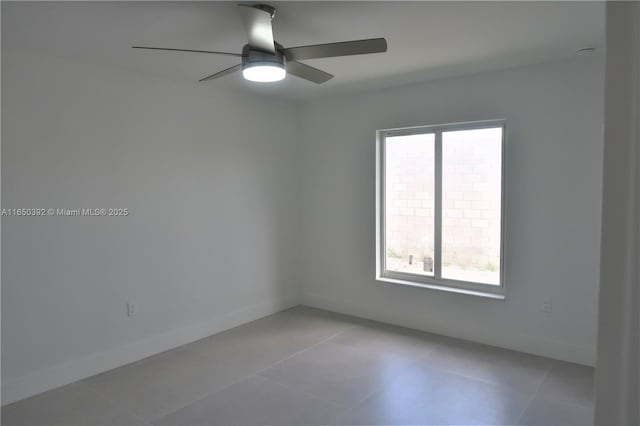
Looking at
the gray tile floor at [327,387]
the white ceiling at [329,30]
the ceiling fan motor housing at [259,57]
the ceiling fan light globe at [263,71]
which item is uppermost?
the white ceiling at [329,30]

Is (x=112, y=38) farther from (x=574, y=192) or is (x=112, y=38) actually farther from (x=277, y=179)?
(x=574, y=192)

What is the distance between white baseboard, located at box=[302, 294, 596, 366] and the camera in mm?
3379

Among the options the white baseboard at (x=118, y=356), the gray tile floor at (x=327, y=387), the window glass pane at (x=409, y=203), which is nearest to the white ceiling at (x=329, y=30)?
the window glass pane at (x=409, y=203)

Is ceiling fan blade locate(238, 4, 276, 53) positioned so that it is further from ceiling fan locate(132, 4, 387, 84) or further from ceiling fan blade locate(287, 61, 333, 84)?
ceiling fan blade locate(287, 61, 333, 84)

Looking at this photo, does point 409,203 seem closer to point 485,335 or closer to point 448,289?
point 448,289

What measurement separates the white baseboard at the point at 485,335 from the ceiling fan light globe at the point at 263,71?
287 cm

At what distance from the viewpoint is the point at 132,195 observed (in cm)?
349

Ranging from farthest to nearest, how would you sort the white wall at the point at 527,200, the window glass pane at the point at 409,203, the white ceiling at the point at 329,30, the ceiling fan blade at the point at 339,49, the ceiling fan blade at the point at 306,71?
the window glass pane at the point at 409,203, the white wall at the point at 527,200, the ceiling fan blade at the point at 306,71, the white ceiling at the point at 329,30, the ceiling fan blade at the point at 339,49

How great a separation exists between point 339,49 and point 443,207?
2309mm

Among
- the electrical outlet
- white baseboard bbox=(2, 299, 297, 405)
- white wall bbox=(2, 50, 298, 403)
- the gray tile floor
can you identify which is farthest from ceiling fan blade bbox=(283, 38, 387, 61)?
white baseboard bbox=(2, 299, 297, 405)

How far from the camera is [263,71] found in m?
2.42

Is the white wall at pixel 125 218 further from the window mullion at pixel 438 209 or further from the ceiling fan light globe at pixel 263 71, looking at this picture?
the window mullion at pixel 438 209

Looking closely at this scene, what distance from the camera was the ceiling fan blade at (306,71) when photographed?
257cm

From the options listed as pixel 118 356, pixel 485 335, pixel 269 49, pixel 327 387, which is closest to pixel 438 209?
pixel 485 335
